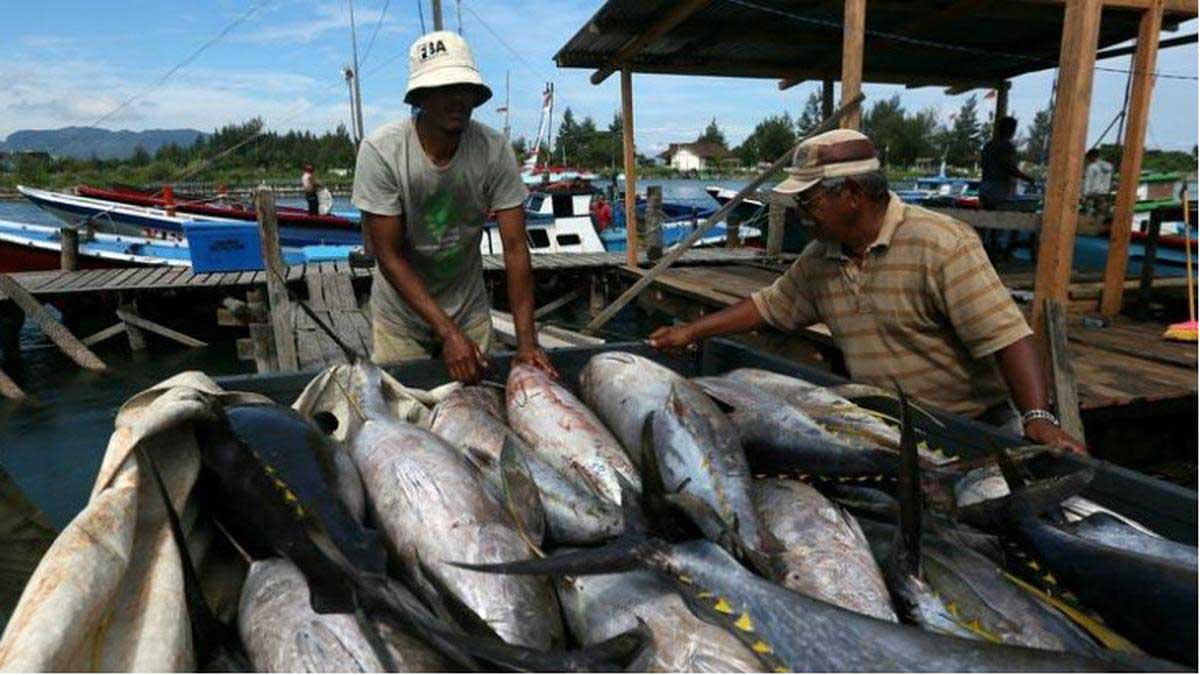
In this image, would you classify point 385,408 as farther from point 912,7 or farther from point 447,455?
point 912,7

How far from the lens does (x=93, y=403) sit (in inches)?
404

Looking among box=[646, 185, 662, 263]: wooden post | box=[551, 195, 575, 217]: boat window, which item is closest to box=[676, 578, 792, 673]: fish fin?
box=[646, 185, 662, 263]: wooden post

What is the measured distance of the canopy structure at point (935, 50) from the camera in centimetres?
470

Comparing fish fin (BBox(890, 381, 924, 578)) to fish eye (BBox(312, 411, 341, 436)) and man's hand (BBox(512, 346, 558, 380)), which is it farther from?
fish eye (BBox(312, 411, 341, 436))

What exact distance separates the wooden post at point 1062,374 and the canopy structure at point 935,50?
1086mm

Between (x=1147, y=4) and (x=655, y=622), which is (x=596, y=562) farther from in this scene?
(x=1147, y=4)

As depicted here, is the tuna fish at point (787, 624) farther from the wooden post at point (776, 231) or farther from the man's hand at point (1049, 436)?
the wooden post at point (776, 231)

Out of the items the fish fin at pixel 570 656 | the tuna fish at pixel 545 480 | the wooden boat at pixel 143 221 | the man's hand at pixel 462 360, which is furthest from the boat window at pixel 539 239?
the fish fin at pixel 570 656

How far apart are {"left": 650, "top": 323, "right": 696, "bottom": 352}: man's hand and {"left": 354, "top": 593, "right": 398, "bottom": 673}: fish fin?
2014mm

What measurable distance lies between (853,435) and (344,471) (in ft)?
4.63

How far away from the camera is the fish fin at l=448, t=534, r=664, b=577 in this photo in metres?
1.33

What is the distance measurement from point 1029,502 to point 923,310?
41.7 inches

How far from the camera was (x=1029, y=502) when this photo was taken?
1.61 m

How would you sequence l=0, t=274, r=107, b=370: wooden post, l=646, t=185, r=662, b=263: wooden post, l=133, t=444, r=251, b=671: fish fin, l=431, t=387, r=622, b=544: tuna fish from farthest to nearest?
l=646, t=185, r=662, b=263: wooden post → l=0, t=274, r=107, b=370: wooden post → l=431, t=387, r=622, b=544: tuna fish → l=133, t=444, r=251, b=671: fish fin
